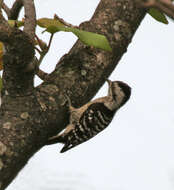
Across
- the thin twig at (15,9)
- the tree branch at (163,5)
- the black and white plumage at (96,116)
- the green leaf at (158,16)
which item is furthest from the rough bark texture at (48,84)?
the tree branch at (163,5)

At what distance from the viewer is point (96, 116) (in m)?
2.80

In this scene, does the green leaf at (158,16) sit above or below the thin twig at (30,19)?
above

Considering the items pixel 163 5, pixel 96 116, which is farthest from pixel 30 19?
pixel 96 116

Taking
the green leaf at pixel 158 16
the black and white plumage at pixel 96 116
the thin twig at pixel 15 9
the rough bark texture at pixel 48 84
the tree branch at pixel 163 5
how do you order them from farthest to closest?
the black and white plumage at pixel 96 116 → the green leaf at pixel 158 16 → the thin twig at pixel 15 9 → the rough bark texture at pixel 48 84 → the tree branch at pixel 163 5

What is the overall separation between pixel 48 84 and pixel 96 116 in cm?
106

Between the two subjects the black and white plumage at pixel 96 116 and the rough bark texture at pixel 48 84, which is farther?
the black and white plumage at pixel 96 116

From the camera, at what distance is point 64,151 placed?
→ 271 centimetres

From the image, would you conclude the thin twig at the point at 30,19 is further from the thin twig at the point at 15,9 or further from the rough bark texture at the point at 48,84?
the thin twig at the point at 15,9

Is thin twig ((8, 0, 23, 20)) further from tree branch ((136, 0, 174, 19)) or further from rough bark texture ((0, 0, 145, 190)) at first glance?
tree branch ((136, 0, 174, 19))

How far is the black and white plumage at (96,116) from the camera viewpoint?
2.69m

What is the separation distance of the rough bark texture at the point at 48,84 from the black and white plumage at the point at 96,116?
56 cm

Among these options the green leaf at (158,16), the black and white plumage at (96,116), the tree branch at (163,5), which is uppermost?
the tree branch at (163,5)

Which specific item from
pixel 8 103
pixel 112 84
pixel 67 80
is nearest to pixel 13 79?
pixel 8 103

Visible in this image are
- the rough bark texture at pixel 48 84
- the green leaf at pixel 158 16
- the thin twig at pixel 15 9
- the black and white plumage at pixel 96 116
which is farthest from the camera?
the black and white plumage at pixel 96 116
